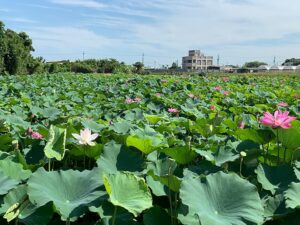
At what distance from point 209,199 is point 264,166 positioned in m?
0.40

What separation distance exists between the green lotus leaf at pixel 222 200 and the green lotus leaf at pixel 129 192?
11 cm

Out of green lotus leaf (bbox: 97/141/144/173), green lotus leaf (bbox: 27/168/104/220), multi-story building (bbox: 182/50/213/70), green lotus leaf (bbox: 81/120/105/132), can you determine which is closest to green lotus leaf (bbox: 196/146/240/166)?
green lotus leaf (bbox: 97/141/144/173)

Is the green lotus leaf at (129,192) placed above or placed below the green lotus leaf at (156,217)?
above

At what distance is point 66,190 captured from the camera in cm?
134

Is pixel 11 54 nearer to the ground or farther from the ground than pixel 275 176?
Result: farther from the ground

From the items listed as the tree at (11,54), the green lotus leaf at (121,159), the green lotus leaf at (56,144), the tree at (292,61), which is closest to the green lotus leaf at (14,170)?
the green lotus leaf at (56,144)

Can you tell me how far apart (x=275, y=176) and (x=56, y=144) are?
84 cm

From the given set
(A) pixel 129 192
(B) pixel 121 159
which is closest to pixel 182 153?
(B) pixel 121 159

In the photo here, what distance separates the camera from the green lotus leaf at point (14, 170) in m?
1.50

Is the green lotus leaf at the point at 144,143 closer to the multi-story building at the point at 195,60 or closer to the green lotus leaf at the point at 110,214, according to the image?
the green lotus leaf at the point at 110,214

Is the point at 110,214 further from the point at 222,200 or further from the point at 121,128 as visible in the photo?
the point at 121,128

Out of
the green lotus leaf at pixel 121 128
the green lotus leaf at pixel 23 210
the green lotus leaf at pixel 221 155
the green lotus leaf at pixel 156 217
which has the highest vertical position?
the green lotus leaf at pixel 121 128

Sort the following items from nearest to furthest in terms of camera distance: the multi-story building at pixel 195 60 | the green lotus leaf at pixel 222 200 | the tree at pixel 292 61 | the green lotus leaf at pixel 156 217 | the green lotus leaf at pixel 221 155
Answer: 1. the green lotus leaf at pixel 222 200
2. the green lotus leaf at pixel 156 217
3. the green lotus leaf at pixel 221 155
4. the tree at pixel 292 61
5. the multi-story building at pixel 195 60

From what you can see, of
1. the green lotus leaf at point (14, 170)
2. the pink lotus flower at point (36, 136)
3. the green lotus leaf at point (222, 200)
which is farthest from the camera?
the pink lotus flower at point (36, 136)
